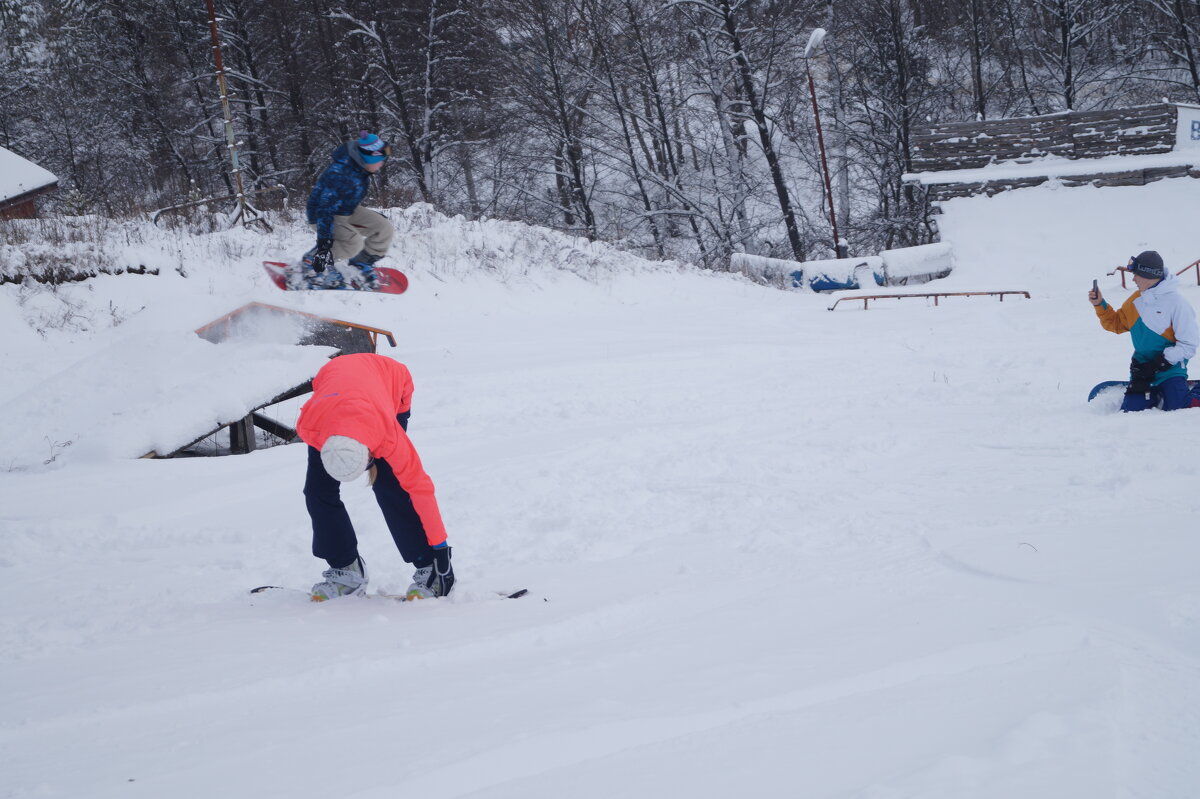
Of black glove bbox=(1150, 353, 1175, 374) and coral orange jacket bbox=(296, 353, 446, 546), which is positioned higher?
coral orange jacket bbox=(296, 353, 446, 546)

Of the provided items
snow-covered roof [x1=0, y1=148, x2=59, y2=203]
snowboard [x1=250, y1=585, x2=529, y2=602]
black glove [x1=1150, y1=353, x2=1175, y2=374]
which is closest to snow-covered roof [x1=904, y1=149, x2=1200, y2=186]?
black glove [x1=1150, y1=353, x2=1175, y2=374]

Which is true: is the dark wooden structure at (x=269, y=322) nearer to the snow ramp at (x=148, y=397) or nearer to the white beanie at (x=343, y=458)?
the snow ramp at (x=148, y=397)

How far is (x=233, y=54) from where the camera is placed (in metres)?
28.5

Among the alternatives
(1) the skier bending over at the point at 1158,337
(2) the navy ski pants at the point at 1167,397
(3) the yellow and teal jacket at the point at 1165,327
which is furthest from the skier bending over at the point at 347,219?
(2) the navy ski pants at the point at 1167,397

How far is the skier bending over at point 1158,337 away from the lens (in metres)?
6.99

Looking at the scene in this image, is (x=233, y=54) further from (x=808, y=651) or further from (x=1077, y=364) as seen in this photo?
(x=808, y=651)

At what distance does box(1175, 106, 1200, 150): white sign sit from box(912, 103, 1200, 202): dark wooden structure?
21cm

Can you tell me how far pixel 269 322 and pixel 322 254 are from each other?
1.59 meters

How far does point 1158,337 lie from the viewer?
712 centimetres

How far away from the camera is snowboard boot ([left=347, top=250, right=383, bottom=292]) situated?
30.0ft

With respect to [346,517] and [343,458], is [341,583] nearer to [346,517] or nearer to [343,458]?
[346,517]

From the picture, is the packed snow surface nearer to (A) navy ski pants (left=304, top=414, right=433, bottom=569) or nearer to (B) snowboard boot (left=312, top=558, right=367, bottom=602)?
(B) snowboard boot (left=312, top=558, right=367, bottom=602)

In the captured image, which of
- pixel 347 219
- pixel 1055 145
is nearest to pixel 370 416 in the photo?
pixel 347 219

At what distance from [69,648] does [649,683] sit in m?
2.88
